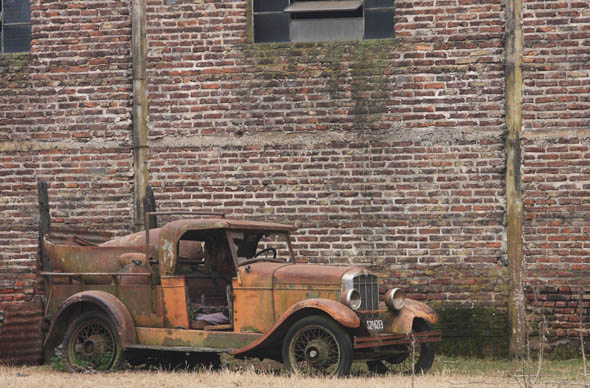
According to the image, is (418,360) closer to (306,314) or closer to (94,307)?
(306,314)

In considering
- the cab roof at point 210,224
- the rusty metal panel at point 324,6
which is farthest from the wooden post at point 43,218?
the rusty metal panel at point 324,6

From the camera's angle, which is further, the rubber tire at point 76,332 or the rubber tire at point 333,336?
the rubber tire at point 76,332

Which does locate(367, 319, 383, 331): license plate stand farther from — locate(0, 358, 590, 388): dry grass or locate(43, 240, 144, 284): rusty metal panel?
locate(43, 240, 144, 284): rusty metal panel

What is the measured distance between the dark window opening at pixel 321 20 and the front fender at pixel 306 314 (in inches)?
178

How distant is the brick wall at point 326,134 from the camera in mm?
11297

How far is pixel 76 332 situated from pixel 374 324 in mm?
3085

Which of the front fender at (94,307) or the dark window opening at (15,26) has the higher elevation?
the dark window opening at (15,26)

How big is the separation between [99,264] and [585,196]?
5.73 metres

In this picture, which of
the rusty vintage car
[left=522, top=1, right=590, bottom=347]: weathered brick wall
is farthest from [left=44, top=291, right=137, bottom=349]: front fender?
[left=522, top=1, right=590, bottom=347]: weathered brick wall

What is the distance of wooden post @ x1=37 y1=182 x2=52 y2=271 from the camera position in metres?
10.6

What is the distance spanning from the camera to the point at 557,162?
11.2 meters

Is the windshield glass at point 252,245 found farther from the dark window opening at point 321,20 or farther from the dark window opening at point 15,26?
the dark window opening at point 15,26

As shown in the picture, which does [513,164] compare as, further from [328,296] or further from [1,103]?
[1,103]

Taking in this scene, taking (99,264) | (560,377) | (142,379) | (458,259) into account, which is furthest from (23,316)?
(560,377)
